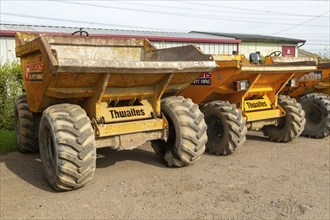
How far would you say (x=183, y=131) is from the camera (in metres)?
4.96

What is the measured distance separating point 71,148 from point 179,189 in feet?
4.52

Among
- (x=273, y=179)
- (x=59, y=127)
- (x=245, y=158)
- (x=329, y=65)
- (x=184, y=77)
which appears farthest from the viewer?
(x=329, y=65)

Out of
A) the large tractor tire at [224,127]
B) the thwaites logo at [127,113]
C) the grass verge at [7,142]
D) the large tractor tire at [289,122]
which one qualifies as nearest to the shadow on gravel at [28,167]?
the grass verge at [7,142]

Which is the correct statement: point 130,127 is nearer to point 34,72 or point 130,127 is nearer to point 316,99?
point 34,72

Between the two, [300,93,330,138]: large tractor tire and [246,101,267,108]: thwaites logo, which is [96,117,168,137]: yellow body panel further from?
[300,93,330,138]: large tractor tire

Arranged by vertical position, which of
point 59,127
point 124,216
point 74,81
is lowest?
point 124,216

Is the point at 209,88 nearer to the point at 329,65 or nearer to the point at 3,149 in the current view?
the point at 329,65

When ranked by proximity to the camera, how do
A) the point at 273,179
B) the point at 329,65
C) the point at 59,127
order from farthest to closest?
1. the point at 329,65
2. the point at 273,179
3. the point at 59,127

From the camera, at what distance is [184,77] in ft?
17.1

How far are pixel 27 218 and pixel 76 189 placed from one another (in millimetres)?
811

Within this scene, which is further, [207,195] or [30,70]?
[30,70]

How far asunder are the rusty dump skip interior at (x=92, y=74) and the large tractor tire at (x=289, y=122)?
2.63 m

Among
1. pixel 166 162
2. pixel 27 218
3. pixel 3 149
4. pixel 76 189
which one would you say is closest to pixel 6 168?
pixel 3 149

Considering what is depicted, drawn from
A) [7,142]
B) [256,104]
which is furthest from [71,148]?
[256,104]
